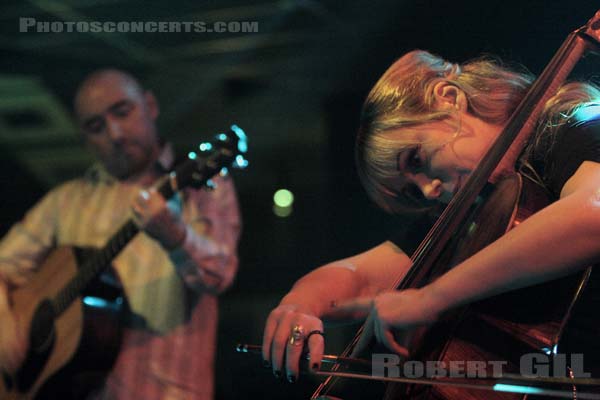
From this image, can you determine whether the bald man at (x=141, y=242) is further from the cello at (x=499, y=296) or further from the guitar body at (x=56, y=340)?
the cello at (x=499, y=296)

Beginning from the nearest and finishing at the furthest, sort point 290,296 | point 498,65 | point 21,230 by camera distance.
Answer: point 290,296
point 498,65
point 21,230

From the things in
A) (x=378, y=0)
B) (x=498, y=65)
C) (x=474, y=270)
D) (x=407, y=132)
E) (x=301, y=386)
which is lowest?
(x=301, y=386)

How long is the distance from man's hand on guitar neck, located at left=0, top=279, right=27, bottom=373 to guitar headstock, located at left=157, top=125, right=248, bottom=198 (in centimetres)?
73

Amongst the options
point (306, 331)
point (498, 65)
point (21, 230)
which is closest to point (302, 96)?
point (498, 65)

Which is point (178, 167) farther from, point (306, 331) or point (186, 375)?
point (306, 331)

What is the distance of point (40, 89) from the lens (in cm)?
260

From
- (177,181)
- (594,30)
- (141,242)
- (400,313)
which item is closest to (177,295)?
(141,242)

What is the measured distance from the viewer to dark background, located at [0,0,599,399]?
6.50ft

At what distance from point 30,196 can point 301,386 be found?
3.93 ft

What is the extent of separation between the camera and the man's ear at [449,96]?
131cm

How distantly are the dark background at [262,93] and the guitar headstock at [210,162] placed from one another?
245 mm

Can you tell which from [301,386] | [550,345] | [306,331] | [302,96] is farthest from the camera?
[302,96]

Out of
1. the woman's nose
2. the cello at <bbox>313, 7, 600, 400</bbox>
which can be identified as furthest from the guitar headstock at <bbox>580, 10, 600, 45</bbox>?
the woman's nose

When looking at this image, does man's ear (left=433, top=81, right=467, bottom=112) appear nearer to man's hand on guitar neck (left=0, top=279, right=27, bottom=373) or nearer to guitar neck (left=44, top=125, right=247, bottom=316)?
guitar neck (left=44, top=125, right=247, bottom=316)
